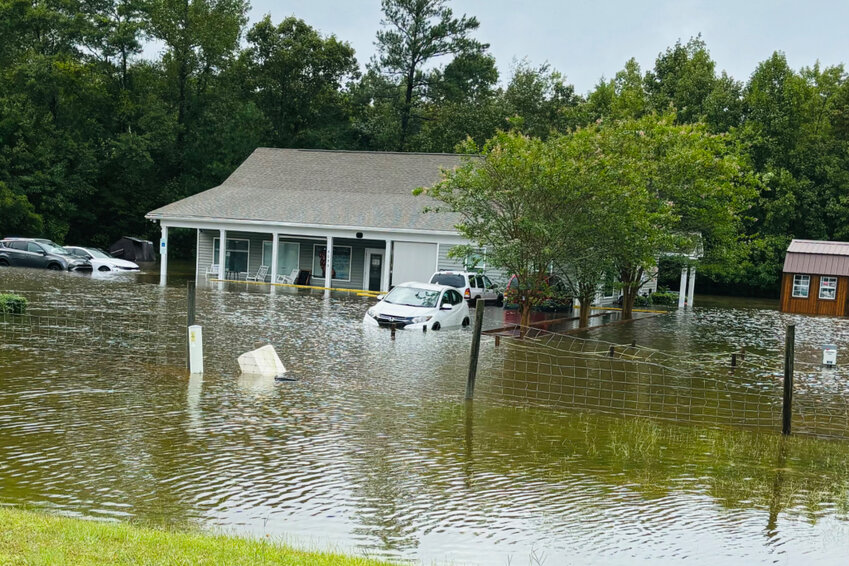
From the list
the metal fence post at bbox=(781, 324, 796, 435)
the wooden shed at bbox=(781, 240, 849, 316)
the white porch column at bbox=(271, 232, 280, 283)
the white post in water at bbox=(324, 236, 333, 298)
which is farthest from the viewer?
the wooden shed at bbox=(781, 240, 849, 316)

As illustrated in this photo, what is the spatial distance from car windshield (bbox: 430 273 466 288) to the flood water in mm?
16395

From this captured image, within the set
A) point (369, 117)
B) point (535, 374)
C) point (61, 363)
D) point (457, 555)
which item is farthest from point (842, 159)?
point (457, 555)

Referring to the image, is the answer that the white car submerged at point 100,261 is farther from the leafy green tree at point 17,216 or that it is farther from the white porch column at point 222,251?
the leafy green tree at point 17,216

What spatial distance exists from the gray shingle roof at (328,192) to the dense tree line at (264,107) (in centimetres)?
1091

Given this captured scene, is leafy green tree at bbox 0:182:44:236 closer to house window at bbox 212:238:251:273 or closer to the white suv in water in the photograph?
house window at bbox 212:238:251:273

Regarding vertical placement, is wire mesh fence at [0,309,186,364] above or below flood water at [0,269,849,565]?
below

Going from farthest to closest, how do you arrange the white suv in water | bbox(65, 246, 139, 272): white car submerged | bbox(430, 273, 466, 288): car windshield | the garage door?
bbox(65, 246, 139, 272): white car submerged < the garage door < bbox(430, 273, 466, 288): car windshield < the white suv in water

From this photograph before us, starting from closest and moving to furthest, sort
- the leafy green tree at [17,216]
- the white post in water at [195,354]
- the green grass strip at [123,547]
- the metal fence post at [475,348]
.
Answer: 1. the green grass strip at [123,547]
2. the metal fence post at [475,348]
3. the white post in water at [195,354]
4. the leafy green tree at [17,216]

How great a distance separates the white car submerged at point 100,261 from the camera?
4500 centimetres

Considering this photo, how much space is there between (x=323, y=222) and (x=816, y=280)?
945 inches

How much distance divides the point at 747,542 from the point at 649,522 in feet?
2.99

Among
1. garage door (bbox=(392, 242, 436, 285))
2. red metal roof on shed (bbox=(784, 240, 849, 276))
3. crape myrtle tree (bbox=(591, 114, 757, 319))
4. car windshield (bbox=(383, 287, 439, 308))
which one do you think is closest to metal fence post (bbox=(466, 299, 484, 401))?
car windshield (bbox=(383, 287, 439, 308))

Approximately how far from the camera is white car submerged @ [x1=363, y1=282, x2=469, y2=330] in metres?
25.2

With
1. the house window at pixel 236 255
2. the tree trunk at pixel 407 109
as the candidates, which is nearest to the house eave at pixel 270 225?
the house window at pixel 236 255
